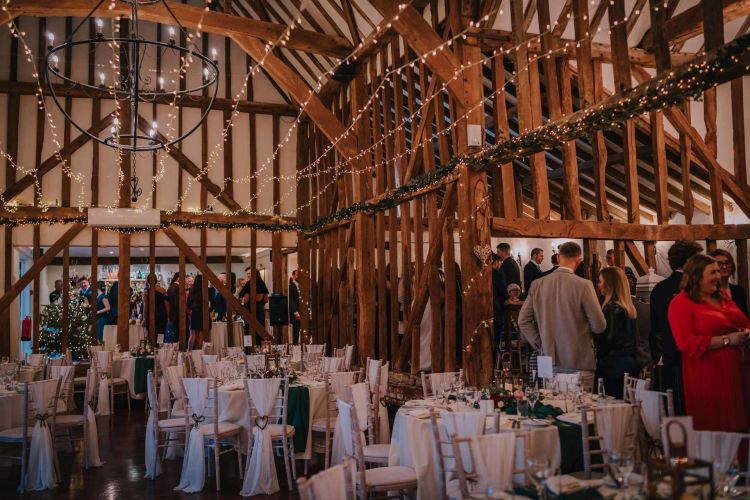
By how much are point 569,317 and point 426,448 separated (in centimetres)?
184

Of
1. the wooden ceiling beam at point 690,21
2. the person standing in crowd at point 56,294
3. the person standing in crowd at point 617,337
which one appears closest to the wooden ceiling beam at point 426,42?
the wooden ceiling beam at point 690,21

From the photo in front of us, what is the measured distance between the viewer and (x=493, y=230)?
7402 millimetres

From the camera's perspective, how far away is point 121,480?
18.6 feet

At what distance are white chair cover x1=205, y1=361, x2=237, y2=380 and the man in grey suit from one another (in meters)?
3.16

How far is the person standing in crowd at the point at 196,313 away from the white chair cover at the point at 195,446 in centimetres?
725

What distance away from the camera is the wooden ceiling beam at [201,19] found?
28.6ft

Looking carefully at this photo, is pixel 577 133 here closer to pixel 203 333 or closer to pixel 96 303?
pixel 203 333

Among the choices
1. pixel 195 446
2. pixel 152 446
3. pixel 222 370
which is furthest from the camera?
pixel 222 370

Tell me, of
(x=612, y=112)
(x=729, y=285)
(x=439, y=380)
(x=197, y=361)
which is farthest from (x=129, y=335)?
(x=729, y=285)

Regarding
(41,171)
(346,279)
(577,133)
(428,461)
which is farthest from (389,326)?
(41,171)

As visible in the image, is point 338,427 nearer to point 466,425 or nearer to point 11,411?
point 466,425

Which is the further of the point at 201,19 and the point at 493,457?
the point at 201,19

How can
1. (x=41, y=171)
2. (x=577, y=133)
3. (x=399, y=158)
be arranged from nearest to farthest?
(x=577, y=133), (x=399, y=158), (x=41, y=171)

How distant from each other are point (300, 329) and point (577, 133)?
8.50 meters
